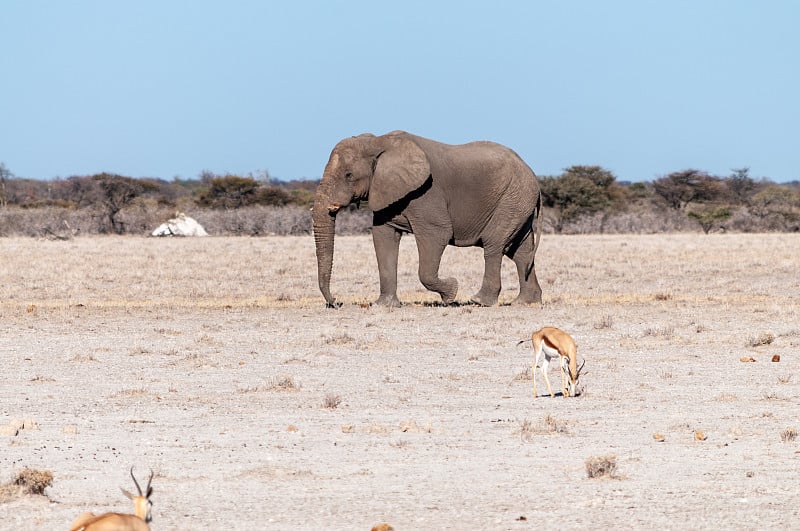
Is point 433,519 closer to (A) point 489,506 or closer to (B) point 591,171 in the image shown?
(A) point 489,506

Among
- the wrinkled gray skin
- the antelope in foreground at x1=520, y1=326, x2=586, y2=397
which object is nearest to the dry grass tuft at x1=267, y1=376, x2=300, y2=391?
the antelope in foreground at x1=520, y1=326, x2=586, y2=397

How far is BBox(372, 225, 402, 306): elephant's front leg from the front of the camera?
67.8 ft

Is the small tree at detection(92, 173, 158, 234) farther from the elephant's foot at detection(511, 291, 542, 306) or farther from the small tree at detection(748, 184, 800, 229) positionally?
the elephant's foot at detection(511, 291, 542, 306)

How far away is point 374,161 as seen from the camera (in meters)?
20.3

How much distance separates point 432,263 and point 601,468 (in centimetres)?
1162

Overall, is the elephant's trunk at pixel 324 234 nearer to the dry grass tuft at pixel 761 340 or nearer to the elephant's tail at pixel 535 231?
the elephant's tail at pixel 535 231

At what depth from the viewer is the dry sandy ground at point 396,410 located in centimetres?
830

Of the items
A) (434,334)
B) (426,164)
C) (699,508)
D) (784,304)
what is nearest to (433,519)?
(699,508)

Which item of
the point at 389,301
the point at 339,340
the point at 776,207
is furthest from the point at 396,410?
the point at 776,207

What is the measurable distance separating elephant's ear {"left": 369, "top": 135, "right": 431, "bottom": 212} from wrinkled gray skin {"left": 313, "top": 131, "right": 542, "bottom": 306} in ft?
0.05

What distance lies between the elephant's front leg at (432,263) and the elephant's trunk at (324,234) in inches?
54.4

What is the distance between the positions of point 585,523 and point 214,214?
4526 cm

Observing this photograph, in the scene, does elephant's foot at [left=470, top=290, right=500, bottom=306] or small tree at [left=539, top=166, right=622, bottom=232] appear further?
small tree at [left=539, top=166, right=622, bottom=232]

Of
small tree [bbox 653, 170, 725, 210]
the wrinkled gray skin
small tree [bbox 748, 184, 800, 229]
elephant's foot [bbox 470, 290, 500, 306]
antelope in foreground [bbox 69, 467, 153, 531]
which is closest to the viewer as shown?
antelope in foreground [bbox 69, 467, 153, 531]
